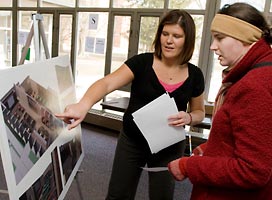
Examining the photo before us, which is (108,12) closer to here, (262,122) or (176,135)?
(176,135)

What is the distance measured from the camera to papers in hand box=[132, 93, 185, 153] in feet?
4.16

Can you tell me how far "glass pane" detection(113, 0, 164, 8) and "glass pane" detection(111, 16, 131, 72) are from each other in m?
0.16

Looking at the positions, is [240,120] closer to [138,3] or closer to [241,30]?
[241,30]

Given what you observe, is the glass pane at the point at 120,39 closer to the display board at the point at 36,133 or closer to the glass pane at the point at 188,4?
the glass pane at the point at 188,4

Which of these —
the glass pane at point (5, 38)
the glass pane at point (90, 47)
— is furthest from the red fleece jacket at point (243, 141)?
the glass pane at point (5, 38)

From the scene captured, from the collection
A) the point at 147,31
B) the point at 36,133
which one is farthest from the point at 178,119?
the point at 147,31

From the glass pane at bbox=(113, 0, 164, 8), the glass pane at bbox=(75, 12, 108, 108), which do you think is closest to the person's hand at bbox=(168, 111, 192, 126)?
the glass pane at bbox=(113, 0, 164, 8)

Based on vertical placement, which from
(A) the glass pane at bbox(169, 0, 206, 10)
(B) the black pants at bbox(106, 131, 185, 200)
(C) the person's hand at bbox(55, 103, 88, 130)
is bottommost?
(B) the black pants at bbox(106, 131, 185, 200)

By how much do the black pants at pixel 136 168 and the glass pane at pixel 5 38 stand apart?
14.4 ft

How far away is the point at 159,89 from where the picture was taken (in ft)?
4.41

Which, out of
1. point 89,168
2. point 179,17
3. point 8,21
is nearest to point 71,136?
point 179,17

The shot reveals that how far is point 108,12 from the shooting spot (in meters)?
3.92

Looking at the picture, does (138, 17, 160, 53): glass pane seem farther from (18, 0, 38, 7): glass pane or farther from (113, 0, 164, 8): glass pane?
(18, 0, 38, 7): glass pane

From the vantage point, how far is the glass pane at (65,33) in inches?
170
